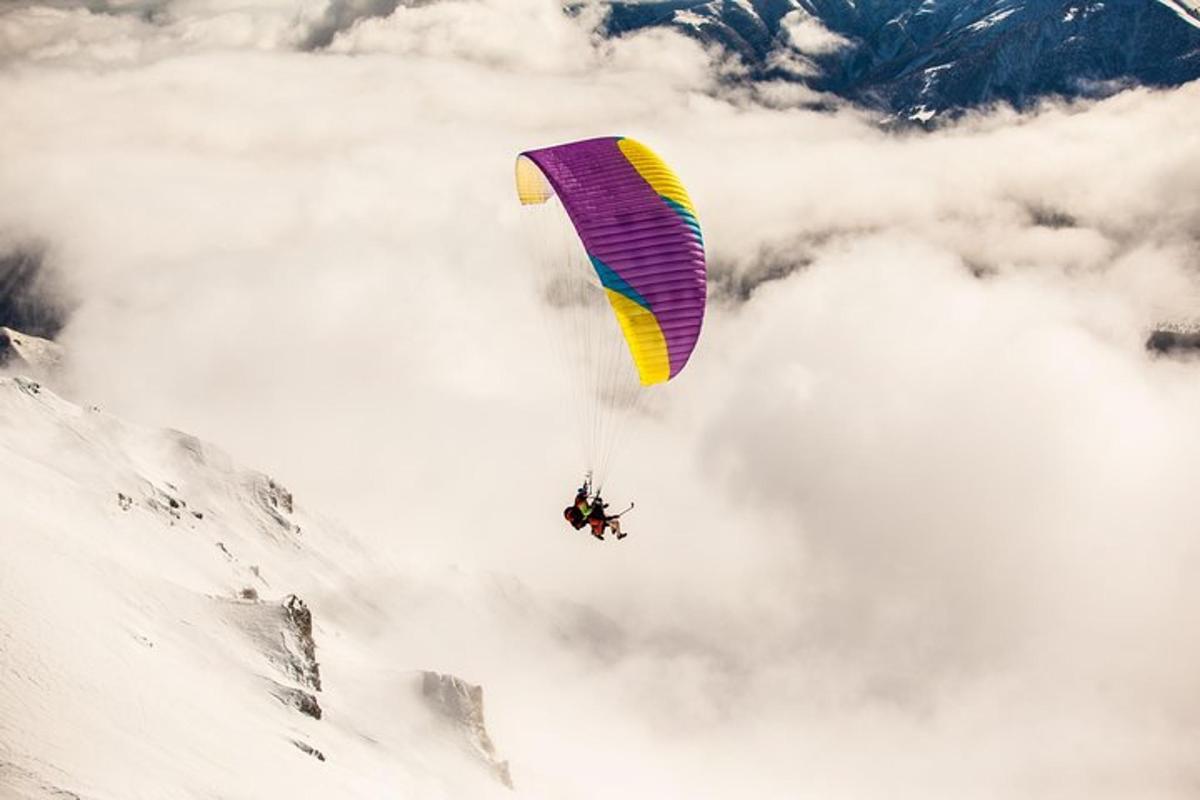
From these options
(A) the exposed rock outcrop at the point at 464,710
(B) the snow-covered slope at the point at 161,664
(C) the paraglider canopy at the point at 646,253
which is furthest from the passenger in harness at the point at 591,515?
(A) the exposed rock outcrop at the point at 464,710

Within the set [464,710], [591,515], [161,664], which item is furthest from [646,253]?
[464,710]

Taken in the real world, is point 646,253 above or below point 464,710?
above

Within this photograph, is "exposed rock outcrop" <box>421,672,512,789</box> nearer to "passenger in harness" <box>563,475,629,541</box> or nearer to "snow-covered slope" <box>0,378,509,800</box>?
"snow-covered slope" <box>0,378,509,800</box>

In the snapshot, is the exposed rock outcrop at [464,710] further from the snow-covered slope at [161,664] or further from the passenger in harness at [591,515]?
the passenger in harness at [591,515]

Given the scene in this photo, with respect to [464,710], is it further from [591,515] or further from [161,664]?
[591,515]

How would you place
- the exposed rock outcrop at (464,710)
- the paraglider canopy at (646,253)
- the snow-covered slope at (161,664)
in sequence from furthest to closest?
1. the exposed rock outcrop at (464,710)
2. the paraglider canopy at (646,253)
3. the snow-covered slope at (161,664)

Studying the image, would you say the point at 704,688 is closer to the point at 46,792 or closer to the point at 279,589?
the point at 279,589

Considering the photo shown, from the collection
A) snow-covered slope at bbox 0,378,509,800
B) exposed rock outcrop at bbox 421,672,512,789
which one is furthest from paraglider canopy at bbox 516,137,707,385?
exposed rock outcrop at bbox 421,672,512,789

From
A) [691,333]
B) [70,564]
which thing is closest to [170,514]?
[70,564]
